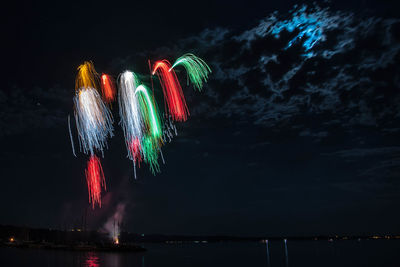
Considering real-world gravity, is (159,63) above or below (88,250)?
above

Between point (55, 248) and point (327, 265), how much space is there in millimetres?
78936

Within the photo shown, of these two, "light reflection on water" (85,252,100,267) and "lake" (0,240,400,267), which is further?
"lake" (0,240,400,267)

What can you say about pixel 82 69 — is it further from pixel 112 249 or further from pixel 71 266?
pixel 112 249

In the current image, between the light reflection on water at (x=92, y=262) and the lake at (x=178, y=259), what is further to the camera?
the lake at (x=178, y=259)

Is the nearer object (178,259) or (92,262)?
(92,262)

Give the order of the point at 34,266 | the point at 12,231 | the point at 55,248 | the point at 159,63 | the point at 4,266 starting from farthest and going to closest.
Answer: the point at 12,231 → the point at 55,248 → the point at 34,266 → the point at 4,266 → the point at 159,63

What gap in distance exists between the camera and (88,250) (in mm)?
92500

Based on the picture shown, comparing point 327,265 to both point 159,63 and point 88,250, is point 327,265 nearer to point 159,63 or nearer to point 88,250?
point 159,63

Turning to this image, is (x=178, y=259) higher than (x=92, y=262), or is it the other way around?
(x=92, y=262)

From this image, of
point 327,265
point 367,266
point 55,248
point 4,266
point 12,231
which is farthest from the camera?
point 12,231

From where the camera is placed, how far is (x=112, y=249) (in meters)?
90.3

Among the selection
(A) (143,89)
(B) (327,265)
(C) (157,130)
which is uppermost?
(A) (143,89)

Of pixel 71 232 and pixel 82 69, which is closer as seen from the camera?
pixel 82 69

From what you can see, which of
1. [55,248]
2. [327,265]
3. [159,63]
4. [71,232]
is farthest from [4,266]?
[71,232]
